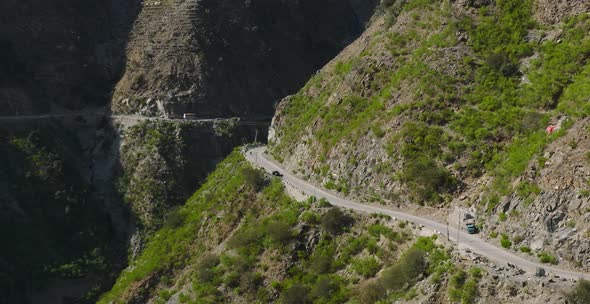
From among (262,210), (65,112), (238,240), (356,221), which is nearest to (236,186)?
(262,210)

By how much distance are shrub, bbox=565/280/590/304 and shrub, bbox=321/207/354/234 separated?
12.9m

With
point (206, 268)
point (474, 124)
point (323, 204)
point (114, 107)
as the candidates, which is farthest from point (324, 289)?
point (114, 107)

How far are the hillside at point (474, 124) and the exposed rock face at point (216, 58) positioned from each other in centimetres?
2321

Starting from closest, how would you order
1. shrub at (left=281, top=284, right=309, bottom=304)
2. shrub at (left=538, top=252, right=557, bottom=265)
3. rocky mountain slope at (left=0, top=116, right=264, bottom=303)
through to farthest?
shrub at (left=538, top=252, right=557, bottom=265)
shrub at (left=281, top=284, right=309, bottom=304)
rocky mountain slope at (left=0, top=116, right=264, bottom=303)

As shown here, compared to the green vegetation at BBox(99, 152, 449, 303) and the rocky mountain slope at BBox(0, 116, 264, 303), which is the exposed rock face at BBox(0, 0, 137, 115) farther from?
the green vegetation at BBox(99, 152, 449, 303)

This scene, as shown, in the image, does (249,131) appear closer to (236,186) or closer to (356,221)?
(236,186)

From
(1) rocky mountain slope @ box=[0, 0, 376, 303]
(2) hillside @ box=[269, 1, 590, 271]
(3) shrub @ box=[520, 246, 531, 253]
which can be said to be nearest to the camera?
(3) shrub @ box=[520, 246, 531, 253]

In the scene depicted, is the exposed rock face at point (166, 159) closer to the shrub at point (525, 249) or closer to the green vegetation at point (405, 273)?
the green vegetation at point (405, 273)

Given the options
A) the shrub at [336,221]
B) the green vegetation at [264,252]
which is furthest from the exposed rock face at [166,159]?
the shrub at [336,221]

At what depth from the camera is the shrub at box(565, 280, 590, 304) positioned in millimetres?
20828

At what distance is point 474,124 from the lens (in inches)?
1323

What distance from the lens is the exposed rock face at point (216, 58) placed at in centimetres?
6719

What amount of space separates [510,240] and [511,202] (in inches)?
70.5

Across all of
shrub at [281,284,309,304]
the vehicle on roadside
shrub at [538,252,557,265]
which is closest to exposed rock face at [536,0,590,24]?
the vehicle on roadside
